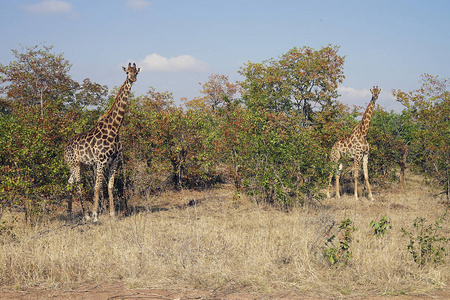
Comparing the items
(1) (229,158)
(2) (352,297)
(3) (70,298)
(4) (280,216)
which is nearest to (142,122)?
(1) (229,158)

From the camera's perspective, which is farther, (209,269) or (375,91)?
(375,91)

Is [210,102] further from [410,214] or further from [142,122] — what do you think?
A: [410,214]

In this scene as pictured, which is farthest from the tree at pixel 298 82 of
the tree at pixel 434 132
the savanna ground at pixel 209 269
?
the savanna ground at pixel 209 269

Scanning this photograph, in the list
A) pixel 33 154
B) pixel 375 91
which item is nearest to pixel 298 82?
pixel 375 91

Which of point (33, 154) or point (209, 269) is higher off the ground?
point (33, 154)

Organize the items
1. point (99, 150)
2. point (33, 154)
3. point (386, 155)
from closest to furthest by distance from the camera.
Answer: point (33, 154) → point (99, 150) → point (386, 155)

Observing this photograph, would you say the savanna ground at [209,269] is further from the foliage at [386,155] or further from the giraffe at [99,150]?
the foliage at [386,155]

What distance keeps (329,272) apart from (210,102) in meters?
48.6

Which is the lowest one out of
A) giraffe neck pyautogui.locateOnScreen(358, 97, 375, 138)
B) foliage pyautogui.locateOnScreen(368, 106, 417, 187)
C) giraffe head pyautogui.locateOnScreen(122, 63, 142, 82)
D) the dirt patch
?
the dirt patch

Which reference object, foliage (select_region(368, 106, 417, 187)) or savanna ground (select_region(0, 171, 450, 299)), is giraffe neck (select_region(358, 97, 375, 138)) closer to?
foliage (select_region(368, 106, 417, 187))

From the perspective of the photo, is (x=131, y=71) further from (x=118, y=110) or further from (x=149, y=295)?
(x=149, y=295)

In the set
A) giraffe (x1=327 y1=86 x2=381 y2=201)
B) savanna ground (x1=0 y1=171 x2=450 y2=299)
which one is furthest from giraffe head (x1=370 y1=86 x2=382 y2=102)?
savanna ground (x1=0 y1=171 x2=450 y2=299)

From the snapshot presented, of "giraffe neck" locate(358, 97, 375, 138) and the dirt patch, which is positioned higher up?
"giraffe neck" locate(358, 97, 375, 138)

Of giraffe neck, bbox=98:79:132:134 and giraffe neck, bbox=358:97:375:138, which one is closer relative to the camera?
giraffe neck, bbox=98:79:132:134
